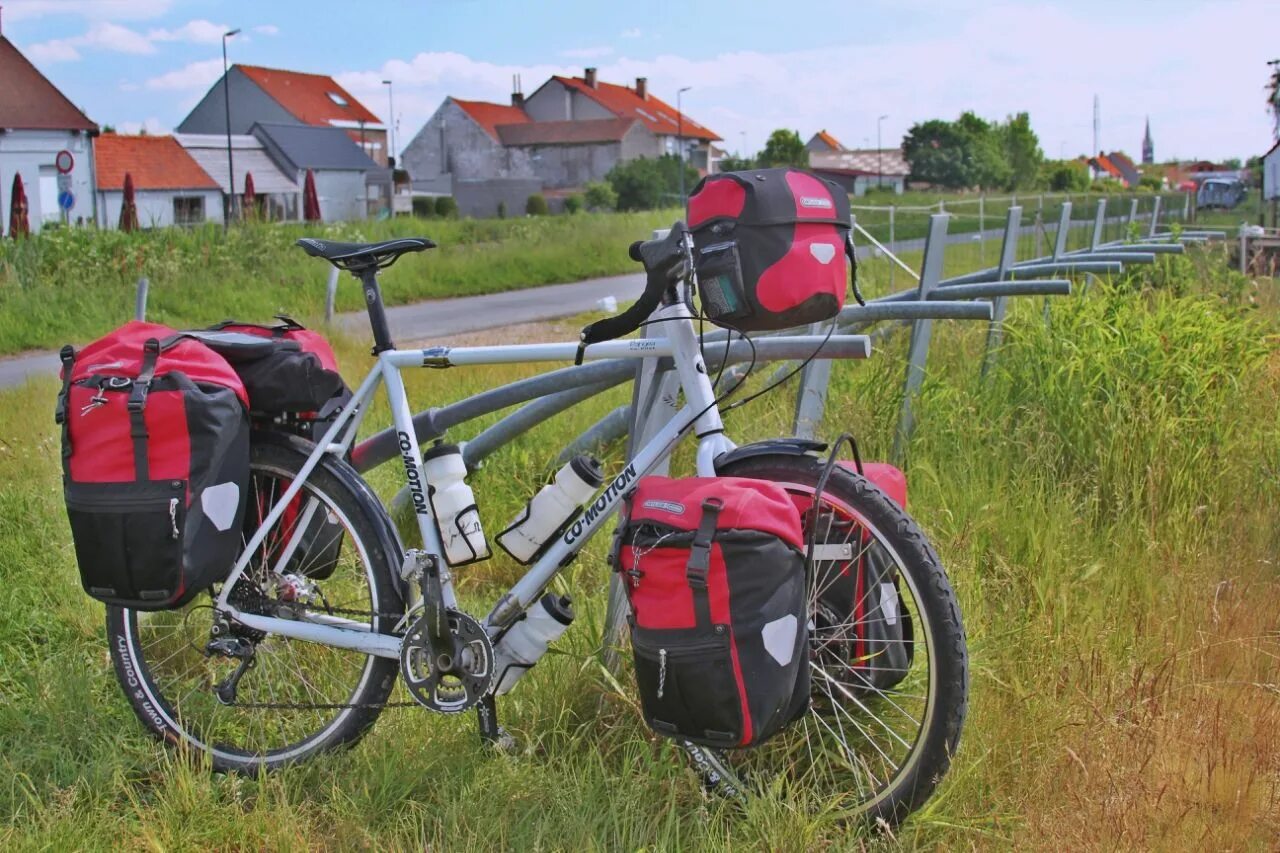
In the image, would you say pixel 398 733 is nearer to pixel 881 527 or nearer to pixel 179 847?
pixel 179 847

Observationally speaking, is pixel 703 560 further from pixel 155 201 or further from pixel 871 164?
pixel 871 164

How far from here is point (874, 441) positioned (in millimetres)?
5168

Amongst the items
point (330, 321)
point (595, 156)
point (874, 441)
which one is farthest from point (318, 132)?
point (874, 441)

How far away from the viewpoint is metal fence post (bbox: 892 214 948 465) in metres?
5.10

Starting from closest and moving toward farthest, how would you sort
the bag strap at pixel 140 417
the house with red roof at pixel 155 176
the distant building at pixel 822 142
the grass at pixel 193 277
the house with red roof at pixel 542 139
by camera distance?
the bag strap at pixel 140 417 < the grass at pixel 193 277 < the house with red roof at pixel 155 176 < the house with red roof at pixel 542 139 < the distant building at pixel 822 142

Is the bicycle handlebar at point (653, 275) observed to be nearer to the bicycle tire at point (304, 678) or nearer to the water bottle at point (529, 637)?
the water bottle at point (529, 637)

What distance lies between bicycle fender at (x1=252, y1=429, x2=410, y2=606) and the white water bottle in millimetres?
143

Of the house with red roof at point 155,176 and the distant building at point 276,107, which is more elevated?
the distant building at point 276,107

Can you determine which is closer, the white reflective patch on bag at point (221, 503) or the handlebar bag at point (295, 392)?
the white reflective patch on bag at point (221, 503)

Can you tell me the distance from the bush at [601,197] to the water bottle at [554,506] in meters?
66.1

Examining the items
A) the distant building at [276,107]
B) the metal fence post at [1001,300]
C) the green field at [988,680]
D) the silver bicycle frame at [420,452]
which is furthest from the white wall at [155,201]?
the silver bicycle frame at [420,452]

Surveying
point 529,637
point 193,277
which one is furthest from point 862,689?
point 193,277

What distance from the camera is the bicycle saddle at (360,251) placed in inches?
126

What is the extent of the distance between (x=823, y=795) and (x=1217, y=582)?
6.15 feet
